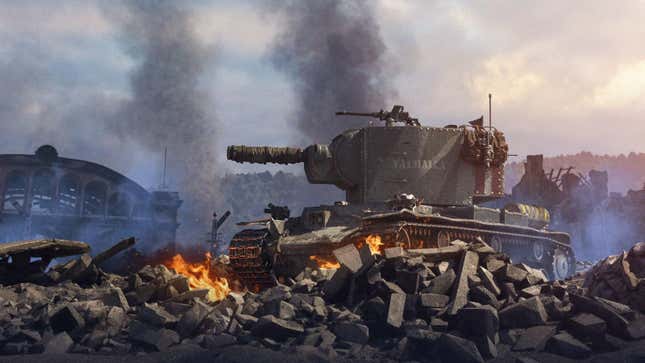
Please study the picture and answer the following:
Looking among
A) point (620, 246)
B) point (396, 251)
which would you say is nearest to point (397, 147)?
point (396, 251)

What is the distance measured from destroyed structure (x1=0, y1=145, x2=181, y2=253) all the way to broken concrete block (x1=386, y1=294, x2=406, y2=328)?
2759 cm

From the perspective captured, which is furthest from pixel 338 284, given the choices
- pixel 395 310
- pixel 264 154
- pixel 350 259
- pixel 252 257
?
pixel 264 154

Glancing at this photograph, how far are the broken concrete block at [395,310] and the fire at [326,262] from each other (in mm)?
3082

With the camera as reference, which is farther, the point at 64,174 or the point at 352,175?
the point at 64,174

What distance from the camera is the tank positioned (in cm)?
1082

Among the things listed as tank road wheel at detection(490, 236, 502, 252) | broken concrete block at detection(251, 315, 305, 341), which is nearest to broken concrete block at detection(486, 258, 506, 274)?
broken concrete block at detection(251, 315, 305, 341)

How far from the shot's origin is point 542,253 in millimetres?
15039

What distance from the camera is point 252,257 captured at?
11.1m

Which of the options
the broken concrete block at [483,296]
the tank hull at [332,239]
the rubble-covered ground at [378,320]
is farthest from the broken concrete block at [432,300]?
the tank hull at [332,239]

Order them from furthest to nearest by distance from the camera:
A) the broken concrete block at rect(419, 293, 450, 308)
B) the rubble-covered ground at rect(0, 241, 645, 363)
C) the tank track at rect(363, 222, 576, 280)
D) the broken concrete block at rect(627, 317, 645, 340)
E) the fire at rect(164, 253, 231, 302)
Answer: the fire at rect(164, 253, 231, 302) → the tank track at rect(363, 222, 576, 280) → the broken concrete block at rect(419, 293, 450, 308) → the broken concrete block at rect(627, 317, 645, 340) → the rubble-covered ground at rect(0, 241, 645, 363)

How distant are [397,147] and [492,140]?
2.37 metres

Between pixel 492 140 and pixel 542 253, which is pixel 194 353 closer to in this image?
pixel 492 140

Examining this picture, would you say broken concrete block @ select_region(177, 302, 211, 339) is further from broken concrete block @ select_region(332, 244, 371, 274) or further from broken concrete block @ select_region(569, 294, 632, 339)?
broken concrete block @ select_region(569, 294, 632, 339)

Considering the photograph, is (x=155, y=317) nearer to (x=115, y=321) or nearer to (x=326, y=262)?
(x=115, y=321)
